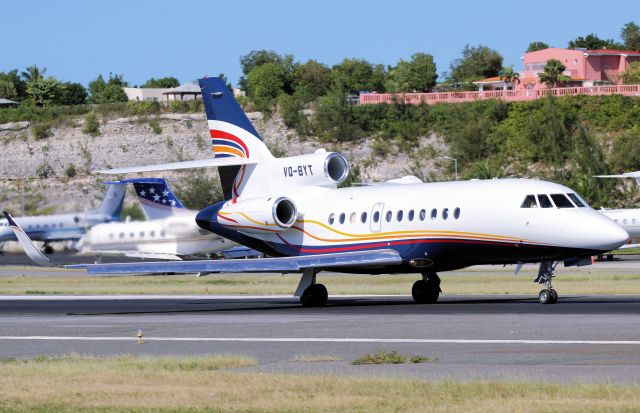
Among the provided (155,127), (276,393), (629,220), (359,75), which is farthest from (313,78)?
(276,393)

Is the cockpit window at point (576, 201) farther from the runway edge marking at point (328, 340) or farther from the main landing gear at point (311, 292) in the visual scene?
the runway edge marking at point (328, 340)

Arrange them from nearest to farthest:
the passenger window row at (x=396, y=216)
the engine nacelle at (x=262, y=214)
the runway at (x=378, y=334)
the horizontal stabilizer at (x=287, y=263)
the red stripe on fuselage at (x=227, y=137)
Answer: the runway at (x=378, y=334) → the passenger window row at (x=396, y=216) → the horizontal stabilizer at (x=287, y=263) → the engine nacelle at (x=262, y=214) → the red stripe on fuselage at (x=227, y=137)

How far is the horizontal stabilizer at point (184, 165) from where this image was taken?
118 ft

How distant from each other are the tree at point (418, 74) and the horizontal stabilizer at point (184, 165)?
377 feet

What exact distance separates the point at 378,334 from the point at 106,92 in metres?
148

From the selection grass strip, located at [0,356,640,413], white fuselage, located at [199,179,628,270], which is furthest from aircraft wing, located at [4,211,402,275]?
grass strip, located at [0,356,640,413]

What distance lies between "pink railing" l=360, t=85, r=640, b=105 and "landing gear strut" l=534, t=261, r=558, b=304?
89.0 metres

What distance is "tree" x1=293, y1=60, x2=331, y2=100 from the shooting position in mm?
156375

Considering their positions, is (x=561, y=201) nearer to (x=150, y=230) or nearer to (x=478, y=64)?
(x=150, y=230)

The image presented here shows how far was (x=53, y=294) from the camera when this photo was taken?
4675 centimetres

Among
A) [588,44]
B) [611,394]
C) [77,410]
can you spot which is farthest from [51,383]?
[588,44]

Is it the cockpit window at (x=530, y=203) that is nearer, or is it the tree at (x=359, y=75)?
the cockpit window at (x=530, y=203)

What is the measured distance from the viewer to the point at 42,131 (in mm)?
136500

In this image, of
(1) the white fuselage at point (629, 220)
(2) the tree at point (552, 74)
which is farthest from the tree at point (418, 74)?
(1) the white fuselage at point (629, 220)
